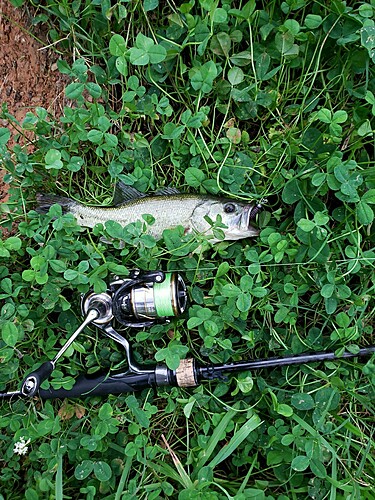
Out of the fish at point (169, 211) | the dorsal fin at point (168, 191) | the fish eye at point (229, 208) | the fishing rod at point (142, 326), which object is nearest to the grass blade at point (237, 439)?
the fishing rod at point (142, 326)

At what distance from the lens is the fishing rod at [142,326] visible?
2.33 metres

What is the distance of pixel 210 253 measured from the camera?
2523mm

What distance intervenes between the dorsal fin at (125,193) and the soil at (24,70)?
57cm

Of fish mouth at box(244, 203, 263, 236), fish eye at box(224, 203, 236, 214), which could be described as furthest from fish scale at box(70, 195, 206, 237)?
fish mouth at box(244, 203, 263, 236)

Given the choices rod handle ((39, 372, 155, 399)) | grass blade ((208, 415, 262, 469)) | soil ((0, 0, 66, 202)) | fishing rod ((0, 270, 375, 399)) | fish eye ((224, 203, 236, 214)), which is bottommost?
grass blade ((208, 415, 262, 469))

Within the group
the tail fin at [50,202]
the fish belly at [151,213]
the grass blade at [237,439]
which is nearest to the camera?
the grass blade at [237,439]

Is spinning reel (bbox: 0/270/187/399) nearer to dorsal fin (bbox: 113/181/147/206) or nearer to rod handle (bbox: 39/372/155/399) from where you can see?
rod handle (bbox: 39/372/155/399)

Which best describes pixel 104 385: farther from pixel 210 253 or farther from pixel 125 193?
pixel 125 193

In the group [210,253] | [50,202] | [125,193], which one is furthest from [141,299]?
[50,202]

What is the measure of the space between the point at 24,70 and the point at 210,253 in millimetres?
1356

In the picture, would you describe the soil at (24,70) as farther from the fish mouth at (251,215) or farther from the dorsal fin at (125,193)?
the fish mouth at (251,215)

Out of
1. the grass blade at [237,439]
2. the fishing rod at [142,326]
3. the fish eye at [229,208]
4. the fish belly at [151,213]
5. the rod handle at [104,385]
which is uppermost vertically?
the fish eye at [229,208]

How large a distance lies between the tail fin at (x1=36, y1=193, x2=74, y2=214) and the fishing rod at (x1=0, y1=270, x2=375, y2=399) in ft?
1.55

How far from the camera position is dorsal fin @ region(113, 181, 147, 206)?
253cm
